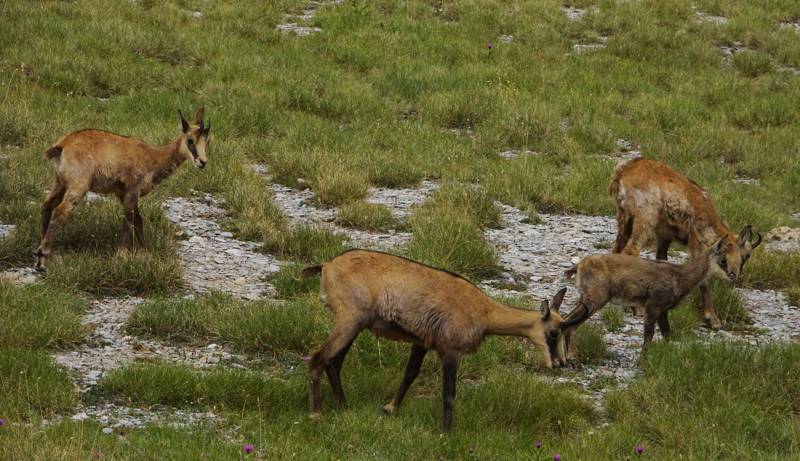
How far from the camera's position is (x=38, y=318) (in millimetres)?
9539

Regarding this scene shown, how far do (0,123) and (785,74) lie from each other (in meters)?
14.5

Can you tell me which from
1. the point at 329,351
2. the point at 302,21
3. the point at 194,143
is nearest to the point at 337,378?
the point at 329,351

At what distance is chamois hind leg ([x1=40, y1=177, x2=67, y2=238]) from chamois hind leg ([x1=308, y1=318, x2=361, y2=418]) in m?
4.40

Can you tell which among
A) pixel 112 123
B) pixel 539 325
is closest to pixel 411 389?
pixel 539 325

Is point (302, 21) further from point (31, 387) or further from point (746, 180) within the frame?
point (31, 387)

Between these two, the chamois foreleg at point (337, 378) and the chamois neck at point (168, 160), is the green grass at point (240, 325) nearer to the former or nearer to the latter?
the chamois foreleg at point (337, 378)

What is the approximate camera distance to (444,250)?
1250cm

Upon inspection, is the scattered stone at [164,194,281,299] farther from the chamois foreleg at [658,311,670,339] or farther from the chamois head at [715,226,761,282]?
the chamois head at [715,226,761,282]

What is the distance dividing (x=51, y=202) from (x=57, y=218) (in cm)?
43

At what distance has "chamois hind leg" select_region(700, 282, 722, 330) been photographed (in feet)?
38.0

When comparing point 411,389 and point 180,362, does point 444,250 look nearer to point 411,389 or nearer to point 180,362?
point 411,389

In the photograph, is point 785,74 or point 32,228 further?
point 785,74

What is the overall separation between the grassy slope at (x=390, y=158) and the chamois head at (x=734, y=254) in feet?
2.29

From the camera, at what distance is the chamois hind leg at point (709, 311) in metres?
11.6
